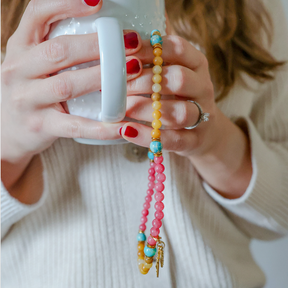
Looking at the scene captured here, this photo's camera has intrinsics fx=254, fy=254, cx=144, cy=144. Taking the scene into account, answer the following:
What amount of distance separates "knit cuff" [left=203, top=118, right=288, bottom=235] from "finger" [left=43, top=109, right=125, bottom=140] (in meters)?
0.32

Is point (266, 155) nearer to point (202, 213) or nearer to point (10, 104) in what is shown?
point (202, 213)

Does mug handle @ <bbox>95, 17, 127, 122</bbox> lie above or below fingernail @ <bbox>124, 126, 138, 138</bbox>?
above

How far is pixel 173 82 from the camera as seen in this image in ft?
0.97

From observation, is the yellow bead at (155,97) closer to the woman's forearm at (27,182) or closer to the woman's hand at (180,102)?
the woman's hand at (180,102)

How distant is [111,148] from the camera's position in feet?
1.68

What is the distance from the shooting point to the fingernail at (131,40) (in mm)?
259

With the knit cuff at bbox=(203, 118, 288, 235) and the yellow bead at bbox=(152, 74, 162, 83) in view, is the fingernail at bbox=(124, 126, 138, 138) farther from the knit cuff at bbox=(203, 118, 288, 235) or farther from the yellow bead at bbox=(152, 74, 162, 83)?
the knit cuff at bbox=(203, 118, 288, 235)

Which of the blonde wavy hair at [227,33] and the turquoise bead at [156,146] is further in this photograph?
the blonde wavy hair at [227,33]

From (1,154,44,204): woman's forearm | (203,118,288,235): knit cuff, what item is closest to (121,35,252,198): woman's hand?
(203,118,288,235): knit cuff

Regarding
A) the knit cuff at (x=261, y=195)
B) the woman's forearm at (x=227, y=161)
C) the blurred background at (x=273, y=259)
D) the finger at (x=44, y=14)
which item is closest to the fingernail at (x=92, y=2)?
the finger at (x=44, y=14)

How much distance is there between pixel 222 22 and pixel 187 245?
489mm

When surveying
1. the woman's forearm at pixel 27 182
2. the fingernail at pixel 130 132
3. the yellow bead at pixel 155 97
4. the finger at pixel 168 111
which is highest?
the yellow bead at pixel 155 97

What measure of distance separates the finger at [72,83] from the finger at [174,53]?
0.02 m

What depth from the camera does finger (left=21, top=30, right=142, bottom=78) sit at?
10.2 inches
